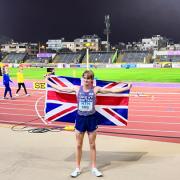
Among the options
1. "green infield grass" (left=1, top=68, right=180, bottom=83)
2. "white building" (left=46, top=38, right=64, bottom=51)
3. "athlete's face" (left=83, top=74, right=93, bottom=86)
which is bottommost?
"green infield grass" (left=1, top=68, right=180, bottom=83)

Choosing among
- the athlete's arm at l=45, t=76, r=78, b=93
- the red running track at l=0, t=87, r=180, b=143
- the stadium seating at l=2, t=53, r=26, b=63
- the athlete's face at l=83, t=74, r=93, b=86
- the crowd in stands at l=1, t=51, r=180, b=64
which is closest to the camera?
the athlete's face at l=83, t=74, r=93, b=86

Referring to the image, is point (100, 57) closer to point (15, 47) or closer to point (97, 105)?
point (15, 47)

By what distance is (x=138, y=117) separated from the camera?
1290cm

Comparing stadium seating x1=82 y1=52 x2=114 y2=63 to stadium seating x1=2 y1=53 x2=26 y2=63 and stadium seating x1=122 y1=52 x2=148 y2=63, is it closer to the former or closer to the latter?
stadium seating x1=122 y1=52 x2=148 y2=63

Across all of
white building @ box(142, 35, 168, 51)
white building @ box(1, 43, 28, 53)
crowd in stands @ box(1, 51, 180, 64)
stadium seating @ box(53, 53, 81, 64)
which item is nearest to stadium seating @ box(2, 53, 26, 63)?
crowd in stands @ box(1, 51, 180, 64)

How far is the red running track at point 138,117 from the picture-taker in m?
10.1

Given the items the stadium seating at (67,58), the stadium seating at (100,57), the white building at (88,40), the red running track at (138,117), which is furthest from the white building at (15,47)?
the red running track at (138,117)

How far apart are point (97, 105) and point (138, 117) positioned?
18.6 feet

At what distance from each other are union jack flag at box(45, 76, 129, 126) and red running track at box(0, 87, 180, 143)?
7.12ft

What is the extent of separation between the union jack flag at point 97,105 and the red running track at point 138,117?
2169 millimetres

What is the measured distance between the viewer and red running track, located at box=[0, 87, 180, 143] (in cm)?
1012

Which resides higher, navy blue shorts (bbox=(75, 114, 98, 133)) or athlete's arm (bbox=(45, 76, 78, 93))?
athlete's arm (bbox=(45, 76, 78, 93))

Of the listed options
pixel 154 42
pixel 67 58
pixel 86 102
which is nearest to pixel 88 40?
pixel 154 42

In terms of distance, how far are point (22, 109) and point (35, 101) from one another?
257 cm
